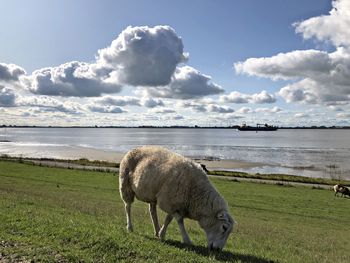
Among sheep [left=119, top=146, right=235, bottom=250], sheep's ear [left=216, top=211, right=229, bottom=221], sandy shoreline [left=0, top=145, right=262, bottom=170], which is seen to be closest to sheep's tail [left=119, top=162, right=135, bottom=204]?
sheep [left=119, top=146, right=235, bottom=250]

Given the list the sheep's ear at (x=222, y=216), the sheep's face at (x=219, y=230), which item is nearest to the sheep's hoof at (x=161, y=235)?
the sheep's face at (x=219, y=230)

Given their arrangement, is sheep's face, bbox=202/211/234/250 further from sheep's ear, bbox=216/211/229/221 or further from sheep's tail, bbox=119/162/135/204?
sheep's tail, bbox=119/162/135/204

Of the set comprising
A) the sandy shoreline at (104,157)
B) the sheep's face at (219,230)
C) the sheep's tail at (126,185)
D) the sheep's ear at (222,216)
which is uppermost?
the sheep's tail at (126,185)

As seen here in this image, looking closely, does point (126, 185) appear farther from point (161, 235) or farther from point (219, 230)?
point (219, 230)

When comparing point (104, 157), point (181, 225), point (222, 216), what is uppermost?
point (222, 216)

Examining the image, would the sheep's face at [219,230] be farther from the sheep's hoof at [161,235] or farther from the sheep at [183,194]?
the sheep's hoof at [161,235]

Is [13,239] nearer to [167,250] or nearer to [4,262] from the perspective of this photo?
[4,262]

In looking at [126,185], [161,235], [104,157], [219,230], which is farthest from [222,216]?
[104,157]

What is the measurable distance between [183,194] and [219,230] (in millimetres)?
1167

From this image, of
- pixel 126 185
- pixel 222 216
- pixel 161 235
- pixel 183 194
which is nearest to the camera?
pixel 222 216

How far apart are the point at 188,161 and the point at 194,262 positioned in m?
2.93

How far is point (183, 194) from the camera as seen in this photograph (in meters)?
8.90

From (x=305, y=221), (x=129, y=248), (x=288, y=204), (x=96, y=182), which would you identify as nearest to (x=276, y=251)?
(x=129, y=248)

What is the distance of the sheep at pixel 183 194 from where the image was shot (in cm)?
862
